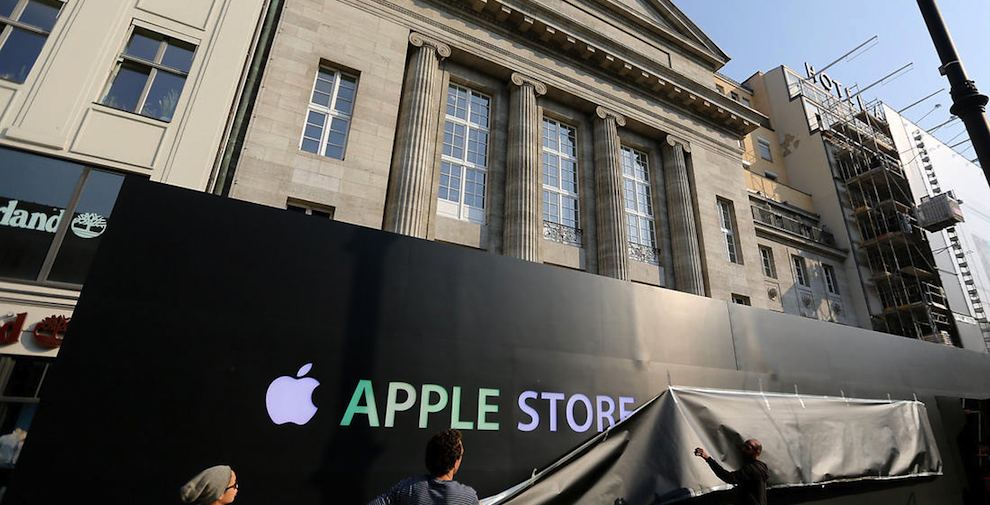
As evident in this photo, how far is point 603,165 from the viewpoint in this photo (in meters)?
17.9

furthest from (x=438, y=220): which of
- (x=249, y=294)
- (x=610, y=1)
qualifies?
(x=610, y=1)

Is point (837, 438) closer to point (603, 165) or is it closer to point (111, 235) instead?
point (111, 235)

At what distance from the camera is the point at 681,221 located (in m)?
18.9

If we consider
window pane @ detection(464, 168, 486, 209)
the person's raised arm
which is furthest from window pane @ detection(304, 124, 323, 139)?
the person's raised arm

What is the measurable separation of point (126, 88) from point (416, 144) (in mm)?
7211

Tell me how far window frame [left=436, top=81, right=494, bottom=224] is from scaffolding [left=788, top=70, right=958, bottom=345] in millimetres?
27403

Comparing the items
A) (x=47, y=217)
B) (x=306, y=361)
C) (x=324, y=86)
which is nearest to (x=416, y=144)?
(x=324, y=86)

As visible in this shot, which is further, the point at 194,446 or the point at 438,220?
the point at 438,220

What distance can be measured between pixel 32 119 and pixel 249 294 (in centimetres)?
939

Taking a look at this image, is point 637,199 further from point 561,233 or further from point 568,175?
point 561,233

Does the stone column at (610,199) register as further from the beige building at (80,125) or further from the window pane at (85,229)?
the window pane at (85,229)

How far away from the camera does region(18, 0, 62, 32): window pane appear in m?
9.78

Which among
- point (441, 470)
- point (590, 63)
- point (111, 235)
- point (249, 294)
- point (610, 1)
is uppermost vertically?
A: point (610, 1)

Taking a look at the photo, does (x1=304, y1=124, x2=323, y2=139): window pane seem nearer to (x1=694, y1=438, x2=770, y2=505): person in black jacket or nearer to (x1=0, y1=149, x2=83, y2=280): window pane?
(x1=0, y1=149, x2=83, y2=280): window pane
